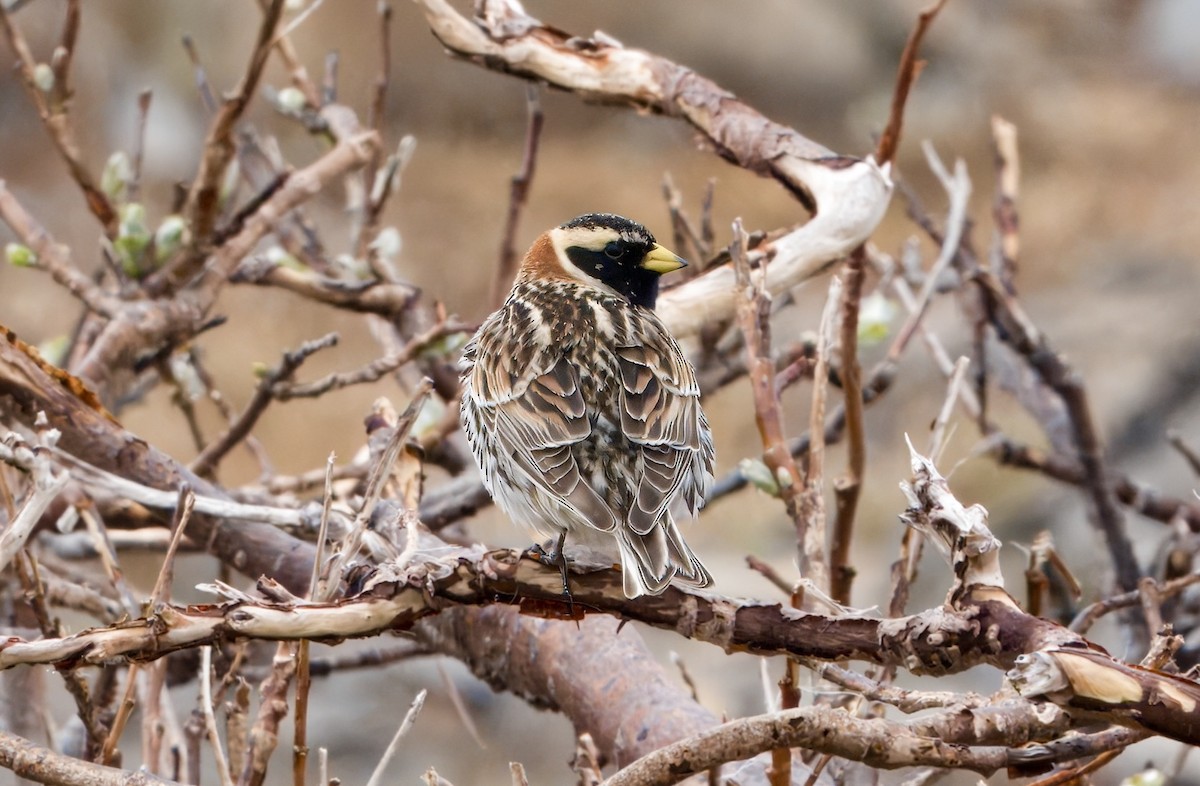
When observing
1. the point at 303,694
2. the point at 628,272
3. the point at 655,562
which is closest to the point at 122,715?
the point at 303,694

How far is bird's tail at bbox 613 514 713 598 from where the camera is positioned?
6.64ft

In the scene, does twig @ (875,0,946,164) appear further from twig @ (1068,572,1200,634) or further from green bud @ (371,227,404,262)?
green bud @ (371,227,404,262)

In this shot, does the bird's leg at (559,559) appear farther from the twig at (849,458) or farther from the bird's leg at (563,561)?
the twig at (849,458)

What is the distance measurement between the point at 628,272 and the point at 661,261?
0.10 metres

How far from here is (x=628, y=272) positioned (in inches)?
121

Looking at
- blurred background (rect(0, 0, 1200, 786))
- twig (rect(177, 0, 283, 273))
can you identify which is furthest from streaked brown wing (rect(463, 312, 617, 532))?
blurred background (rect(0, 0, 1200, 786))

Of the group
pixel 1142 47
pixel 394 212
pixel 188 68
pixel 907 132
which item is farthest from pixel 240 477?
pixel 1142 47

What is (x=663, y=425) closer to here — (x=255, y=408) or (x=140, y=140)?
(x=255, y=408)

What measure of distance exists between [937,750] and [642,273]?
163 centimetres

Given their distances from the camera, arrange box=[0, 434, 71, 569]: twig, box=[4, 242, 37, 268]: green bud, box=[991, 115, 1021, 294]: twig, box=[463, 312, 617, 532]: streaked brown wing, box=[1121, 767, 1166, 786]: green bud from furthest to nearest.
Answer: box=[991, 115, 1021, 294]: twig < box=[4, 242, 37, 268]: green bud < box=[463, 312, 617, 532]: streaked brown wing < box=[1121, 767, 1166, 786]: green bud < box=[0, 434, 71, 569]: twig

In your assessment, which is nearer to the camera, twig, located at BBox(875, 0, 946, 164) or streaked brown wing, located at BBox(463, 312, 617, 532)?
streaked brown wing, located at BBox(463, 312, 617, 532)

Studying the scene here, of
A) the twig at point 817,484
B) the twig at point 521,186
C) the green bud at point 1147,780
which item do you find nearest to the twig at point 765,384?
the twig at point 817,484

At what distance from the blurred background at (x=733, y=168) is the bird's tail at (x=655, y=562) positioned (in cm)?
644

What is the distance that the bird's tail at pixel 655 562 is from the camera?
6.64 feet
